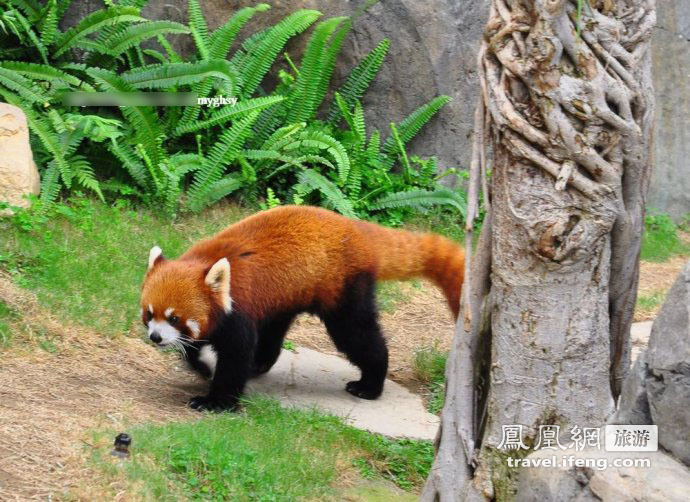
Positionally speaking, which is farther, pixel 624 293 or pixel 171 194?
pixel 171 194

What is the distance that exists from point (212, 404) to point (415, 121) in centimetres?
509

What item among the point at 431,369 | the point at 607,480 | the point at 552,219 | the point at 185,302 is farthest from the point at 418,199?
the point at 607,480

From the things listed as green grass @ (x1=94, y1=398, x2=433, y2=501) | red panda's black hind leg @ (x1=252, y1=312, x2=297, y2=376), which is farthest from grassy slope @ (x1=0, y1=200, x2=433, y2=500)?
red panda's black hind leg @ (x1=252, y1=312, x2=297, y2=376)

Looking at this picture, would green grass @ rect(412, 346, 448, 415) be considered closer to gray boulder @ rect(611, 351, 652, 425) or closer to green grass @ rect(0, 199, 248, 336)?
green grass @ rect(0, 199, 248, 336)

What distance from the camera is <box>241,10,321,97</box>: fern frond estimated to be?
9.88m

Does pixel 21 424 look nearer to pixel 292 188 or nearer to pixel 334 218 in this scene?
pixel 334 218

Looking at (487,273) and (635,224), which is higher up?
(635,224)

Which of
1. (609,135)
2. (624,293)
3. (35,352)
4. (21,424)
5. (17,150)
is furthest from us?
(17,150)

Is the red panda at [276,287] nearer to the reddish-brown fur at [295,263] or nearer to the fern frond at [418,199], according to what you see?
the reddish-brown fur at [295,263]

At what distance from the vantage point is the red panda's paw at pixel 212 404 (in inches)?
241

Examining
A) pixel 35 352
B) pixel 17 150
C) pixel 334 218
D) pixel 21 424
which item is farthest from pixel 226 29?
pixel 21 424

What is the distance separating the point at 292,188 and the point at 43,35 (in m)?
2.89

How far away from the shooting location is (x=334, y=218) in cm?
686

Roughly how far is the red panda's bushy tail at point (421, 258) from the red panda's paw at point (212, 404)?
1441 mm
